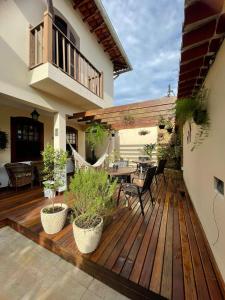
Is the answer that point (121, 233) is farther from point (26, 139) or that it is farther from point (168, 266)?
point (26, 139)

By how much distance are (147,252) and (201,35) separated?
2308mm

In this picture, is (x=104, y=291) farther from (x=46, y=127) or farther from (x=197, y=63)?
(x=46, y=127)

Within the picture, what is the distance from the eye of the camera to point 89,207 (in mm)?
1901

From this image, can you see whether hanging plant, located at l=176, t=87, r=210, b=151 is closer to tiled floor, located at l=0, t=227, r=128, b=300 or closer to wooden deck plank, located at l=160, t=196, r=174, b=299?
wooden deck plank, located at l=160, t=196, r=174, b=299

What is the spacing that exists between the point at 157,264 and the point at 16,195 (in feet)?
11.8

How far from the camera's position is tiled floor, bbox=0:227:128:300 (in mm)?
1423

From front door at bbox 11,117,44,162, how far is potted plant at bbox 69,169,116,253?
3638mm

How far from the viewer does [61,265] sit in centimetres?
177

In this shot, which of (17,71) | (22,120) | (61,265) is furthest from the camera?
(22,120)

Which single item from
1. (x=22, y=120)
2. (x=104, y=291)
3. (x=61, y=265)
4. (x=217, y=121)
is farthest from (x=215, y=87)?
(x=22, y=120)

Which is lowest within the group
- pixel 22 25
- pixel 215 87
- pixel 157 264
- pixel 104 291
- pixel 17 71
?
pixel 104 291

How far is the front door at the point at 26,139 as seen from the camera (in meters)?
4.74

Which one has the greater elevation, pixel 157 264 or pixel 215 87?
pixel 215 87

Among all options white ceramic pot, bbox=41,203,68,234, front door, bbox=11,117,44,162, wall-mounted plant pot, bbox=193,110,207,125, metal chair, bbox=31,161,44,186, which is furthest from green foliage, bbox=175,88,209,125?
front door, bbox=11,117,44,162
